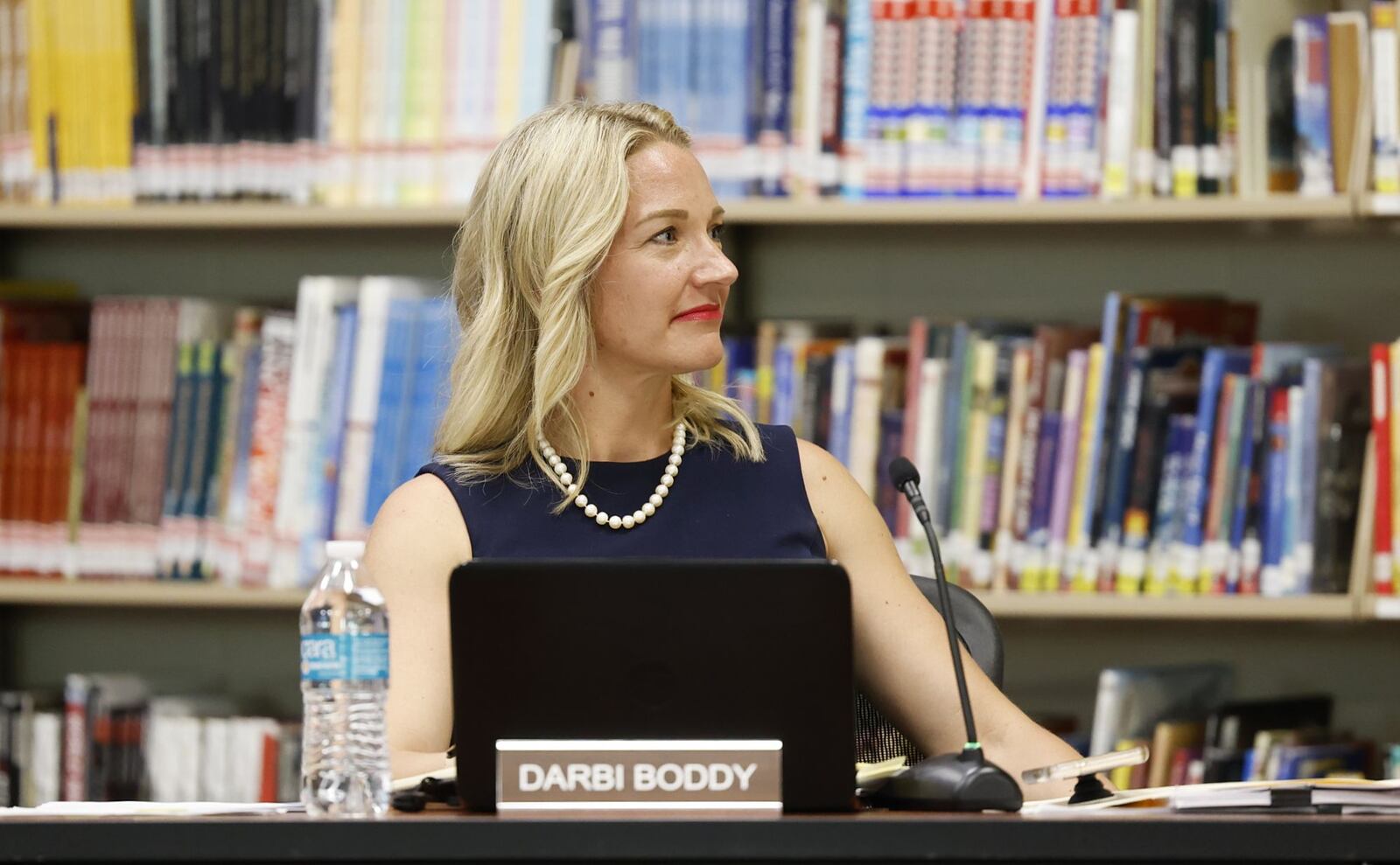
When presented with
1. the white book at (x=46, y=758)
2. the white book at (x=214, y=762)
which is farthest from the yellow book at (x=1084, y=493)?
the white book at (x=46, y=758)

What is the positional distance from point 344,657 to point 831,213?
132cm

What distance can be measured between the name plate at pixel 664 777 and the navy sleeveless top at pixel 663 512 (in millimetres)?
652

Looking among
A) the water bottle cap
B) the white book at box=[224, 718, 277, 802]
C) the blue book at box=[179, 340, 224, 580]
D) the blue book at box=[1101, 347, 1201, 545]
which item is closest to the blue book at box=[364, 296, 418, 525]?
the blue book at box=[179, 340, 224, 580]

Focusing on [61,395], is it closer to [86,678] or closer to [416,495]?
[86,678]

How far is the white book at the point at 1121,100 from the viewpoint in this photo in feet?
7.61

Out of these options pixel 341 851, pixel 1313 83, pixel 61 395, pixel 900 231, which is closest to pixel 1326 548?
pixel 1313 83

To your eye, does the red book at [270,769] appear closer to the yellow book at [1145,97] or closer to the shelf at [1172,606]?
the shelf at [1172,606]

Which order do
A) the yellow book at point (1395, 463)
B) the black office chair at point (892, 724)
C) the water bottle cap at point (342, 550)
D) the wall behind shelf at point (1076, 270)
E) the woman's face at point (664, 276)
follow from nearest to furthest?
the water bottle cap at point (342, 550)
the black office chair at point (892, 724)
the woman's face at point (664, 276)
the yellow book at point (1395, 463)
the wall behind shelf at point (1076, 270)

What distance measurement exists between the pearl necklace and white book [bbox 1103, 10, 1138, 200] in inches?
29.1

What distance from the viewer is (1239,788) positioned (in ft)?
3.86

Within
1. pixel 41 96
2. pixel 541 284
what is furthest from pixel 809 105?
pixel 41 96

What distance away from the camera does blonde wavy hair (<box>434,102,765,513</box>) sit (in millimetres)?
1894

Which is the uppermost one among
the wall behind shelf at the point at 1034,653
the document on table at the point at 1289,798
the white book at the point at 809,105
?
the white book at the point at 809,105

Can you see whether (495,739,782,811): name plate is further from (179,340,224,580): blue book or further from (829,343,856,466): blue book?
(179,340,224,580): blue book
